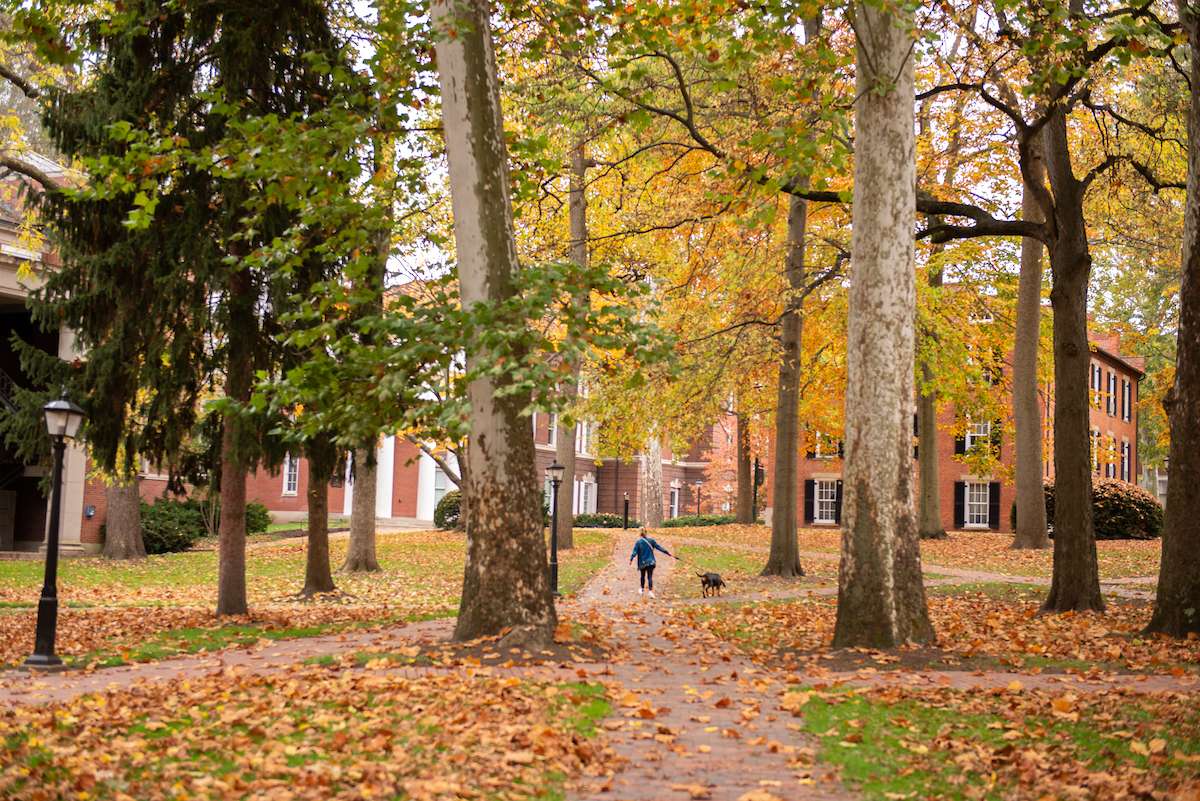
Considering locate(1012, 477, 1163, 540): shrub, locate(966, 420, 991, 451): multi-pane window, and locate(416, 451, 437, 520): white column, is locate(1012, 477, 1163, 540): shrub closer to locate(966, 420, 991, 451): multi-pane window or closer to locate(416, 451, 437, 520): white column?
locate(966, 420, 991, 451): multi-pane window

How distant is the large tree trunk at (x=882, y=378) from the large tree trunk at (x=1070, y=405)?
155 inches

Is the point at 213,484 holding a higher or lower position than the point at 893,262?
lower

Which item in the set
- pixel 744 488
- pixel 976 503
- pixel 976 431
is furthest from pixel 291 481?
pixel 976 431

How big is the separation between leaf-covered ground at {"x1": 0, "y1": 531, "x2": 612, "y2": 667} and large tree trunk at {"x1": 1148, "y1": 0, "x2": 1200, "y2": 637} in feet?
29.0

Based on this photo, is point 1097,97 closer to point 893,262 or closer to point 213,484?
point 893,262

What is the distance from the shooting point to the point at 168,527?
28734 millimetres

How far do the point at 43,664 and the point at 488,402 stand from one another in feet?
15.6

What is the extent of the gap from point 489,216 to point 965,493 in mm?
35345

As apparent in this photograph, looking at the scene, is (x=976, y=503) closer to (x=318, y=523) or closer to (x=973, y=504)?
(x=973, y=504)

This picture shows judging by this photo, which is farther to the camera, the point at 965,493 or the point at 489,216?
the point at 965,493

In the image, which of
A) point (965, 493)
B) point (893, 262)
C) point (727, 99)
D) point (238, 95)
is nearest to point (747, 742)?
point (893, 262)

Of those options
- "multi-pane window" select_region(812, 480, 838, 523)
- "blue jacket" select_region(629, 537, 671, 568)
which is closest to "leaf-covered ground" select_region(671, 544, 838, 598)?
"blue jacket" select_region(629, 537, 671, 568)

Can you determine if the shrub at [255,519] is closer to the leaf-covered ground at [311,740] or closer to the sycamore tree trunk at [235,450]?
the sycamore tree trunk at [235,450]

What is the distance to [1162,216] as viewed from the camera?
905 inches
